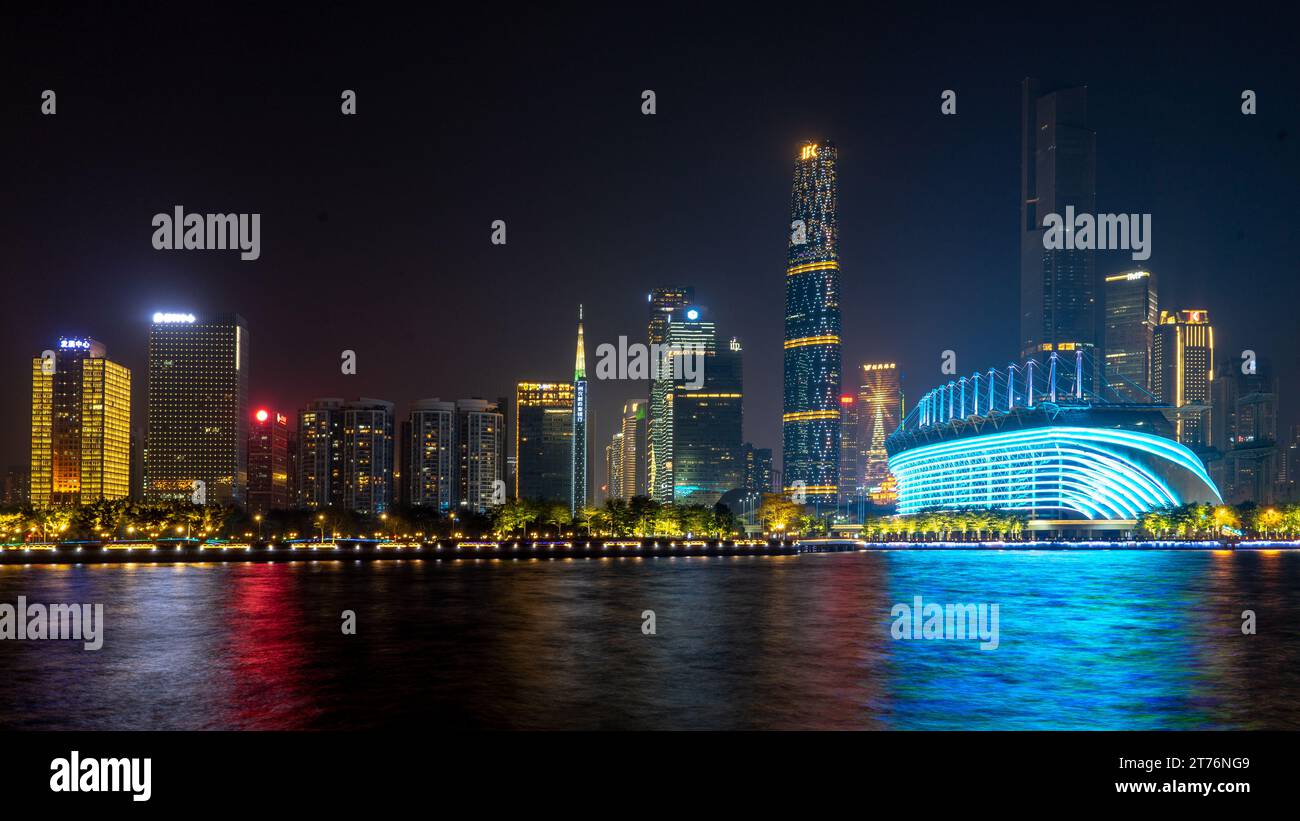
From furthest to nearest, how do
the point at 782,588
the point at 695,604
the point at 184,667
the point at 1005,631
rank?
the point at 782,588
the point at 695,604
the point at 1005,631
the point at 184,667

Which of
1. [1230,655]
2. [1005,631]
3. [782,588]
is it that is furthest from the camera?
[782,588]

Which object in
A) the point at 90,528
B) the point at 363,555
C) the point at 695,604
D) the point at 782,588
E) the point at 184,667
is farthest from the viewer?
the point at 90,528
